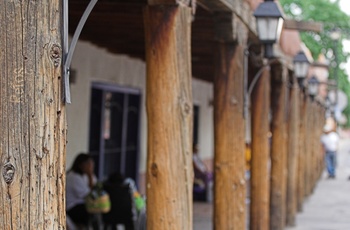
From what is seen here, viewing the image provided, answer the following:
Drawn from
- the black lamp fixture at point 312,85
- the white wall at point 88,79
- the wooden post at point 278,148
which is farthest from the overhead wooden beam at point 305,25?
the black lamp fixture at point 312,85

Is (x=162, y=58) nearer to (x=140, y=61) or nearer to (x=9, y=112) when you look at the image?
(x=9, y=112)

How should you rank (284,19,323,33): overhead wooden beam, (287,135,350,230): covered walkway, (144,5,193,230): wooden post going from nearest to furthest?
(144,5,193,230): wooden post
(284,19,323,33): overhead wooden beam
(287,135,350,230): covered walkway

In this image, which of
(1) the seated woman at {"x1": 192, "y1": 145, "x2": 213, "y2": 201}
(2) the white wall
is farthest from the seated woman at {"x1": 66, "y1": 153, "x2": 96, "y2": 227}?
(1) the seated woman at {"x1": 192, "y1": 145, "x2": 213, "y2": 201}

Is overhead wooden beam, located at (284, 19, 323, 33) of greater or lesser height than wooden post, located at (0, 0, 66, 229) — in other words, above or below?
above

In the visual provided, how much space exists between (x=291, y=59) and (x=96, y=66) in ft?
10.7

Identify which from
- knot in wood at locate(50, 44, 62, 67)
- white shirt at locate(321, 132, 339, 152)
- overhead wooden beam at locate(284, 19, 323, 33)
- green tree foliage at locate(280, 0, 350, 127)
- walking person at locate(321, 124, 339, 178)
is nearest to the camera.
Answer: knot in wood at locate(50, 44, 62, 67)

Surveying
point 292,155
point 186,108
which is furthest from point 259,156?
point 186,108

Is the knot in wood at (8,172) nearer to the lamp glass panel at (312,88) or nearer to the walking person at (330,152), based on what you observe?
the lamp glass panel at (312,88)

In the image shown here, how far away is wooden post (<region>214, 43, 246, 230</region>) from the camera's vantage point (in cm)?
679

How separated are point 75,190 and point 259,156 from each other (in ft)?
7.75

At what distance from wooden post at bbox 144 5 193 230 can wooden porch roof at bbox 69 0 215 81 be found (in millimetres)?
1013

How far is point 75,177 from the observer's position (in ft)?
27.6

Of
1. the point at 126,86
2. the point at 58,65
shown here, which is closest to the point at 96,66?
the point at 126,86

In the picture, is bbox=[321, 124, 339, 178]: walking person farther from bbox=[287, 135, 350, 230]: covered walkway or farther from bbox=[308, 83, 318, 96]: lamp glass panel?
bbox=[308, 83, 318, 96]: lamp glass panel
